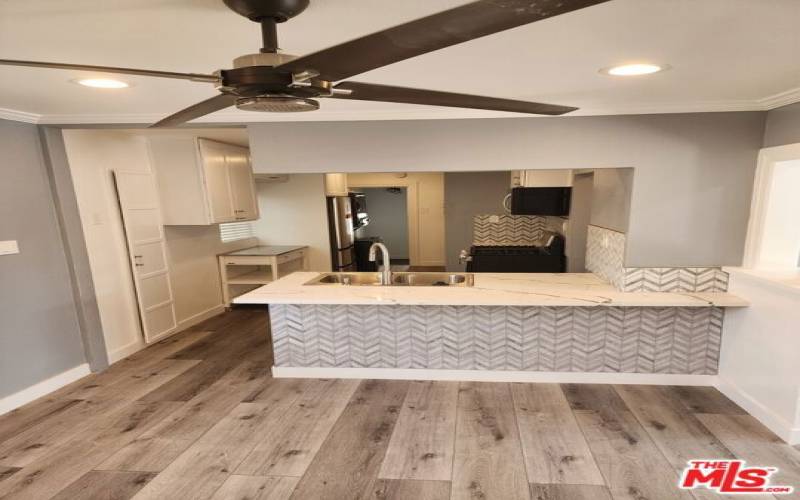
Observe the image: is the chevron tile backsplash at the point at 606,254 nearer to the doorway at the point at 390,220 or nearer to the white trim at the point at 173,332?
the white trim at the point at 173,332

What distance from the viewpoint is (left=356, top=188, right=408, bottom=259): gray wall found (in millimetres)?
8609

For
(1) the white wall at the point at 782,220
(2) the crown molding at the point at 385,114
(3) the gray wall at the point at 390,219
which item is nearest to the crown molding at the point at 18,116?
(2) the crown molding at the point at 385,114

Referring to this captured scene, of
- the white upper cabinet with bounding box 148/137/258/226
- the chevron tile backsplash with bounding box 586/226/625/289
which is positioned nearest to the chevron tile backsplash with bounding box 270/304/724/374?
the chevron tile backsplash with bounding box 586/226/625/289

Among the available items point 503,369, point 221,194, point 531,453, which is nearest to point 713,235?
point 503,369

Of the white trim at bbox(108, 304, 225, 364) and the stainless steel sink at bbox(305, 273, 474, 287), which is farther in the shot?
the white trim at bbox(108, 304, 225, 364)

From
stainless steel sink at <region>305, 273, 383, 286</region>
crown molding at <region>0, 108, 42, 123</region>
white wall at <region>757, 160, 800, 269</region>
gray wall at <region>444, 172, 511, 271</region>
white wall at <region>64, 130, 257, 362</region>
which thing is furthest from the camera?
gray wall at <region>444, 172, 511, 271</region>

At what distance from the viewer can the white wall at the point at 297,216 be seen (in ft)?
17.0

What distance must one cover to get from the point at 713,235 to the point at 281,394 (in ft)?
10.9

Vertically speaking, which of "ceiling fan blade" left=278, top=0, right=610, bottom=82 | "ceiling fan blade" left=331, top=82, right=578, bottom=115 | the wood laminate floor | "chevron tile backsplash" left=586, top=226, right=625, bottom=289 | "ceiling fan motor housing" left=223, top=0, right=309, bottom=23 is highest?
"ceiling fan motor housing" left=223, top=0, right=309, bottom=23

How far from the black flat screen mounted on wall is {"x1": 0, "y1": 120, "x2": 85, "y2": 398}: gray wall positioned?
4187 millimetres

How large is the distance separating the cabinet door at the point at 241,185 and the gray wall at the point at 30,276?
172 cm

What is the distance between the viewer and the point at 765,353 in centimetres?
227

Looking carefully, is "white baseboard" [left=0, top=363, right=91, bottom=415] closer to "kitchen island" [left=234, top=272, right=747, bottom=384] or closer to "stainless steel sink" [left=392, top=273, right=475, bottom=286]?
"kitchen island" [left=234, top=272, right=747, bottom=384]

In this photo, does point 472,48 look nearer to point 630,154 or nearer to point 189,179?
point 630,154
